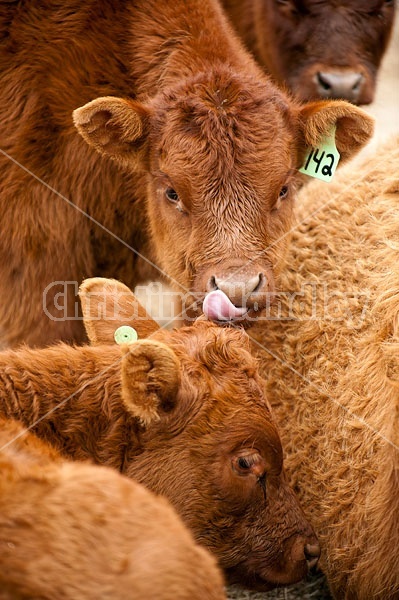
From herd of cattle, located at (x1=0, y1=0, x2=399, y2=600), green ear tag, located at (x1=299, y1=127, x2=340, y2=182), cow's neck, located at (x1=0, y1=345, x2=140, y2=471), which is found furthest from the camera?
green ear tag, located at (x1=299, y1=127, x2=340, y2=182)

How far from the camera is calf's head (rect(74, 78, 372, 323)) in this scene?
4875 millimetres

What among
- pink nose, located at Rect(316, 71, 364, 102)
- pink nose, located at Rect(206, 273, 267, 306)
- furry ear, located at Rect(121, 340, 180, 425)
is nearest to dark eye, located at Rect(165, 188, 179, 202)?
pink nose, located at Rect(206, 273, 267, 306)

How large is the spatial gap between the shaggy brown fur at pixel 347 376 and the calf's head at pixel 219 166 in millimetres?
335

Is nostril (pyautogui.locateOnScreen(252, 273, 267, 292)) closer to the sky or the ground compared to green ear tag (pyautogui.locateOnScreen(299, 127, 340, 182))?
closer to the ground

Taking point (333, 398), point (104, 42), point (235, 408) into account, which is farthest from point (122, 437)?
point (104, 42)

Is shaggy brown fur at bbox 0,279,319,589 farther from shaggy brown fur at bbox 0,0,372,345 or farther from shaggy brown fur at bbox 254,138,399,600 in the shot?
shaggy brown fur at bbox 0,0,372,345

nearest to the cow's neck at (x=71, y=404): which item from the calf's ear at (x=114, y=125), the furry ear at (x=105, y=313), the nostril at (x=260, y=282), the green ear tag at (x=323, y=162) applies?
the furry ear at (x=105, y=313)

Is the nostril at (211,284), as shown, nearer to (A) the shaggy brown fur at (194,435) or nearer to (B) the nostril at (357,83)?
(A) the shaggy brown fur at (194,435)

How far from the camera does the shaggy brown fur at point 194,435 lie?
151 inches

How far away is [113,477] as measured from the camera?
321 centimetres

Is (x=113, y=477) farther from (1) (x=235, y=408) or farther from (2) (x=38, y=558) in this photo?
(1) (x=235, y=408)

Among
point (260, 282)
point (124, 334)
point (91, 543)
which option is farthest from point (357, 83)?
point (91, 543)

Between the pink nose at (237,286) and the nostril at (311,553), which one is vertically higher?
the pink nose at (237,286)

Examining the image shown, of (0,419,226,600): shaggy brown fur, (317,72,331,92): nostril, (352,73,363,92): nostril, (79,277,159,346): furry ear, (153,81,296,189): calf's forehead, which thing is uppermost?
(153,81,296,189): calf's forehead
